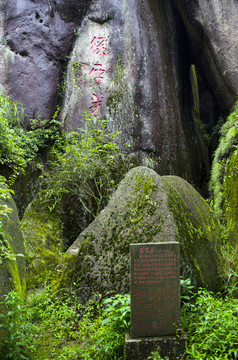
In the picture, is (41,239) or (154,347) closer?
(154,347)

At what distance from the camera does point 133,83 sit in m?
7.64

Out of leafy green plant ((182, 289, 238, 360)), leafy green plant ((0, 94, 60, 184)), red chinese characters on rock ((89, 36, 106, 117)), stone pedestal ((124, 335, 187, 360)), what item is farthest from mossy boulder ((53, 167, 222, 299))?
red chinese characters on rock ((89, 36, 106, 117))

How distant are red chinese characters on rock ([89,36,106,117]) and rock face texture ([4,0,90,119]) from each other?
98 cm

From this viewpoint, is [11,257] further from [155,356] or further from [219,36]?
[219,36]

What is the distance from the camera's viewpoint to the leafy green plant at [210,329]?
2824 mm

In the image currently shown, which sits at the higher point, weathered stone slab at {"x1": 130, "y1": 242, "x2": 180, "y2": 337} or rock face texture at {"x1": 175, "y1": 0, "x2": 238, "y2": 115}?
rock face texture at {"x1": 175, "y1": 0, "x2": 238, "y2": 115}

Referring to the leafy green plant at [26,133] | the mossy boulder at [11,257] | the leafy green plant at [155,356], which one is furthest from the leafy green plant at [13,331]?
the leafy green plant at [26,133]

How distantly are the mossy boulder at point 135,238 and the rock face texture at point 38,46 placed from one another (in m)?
4.77

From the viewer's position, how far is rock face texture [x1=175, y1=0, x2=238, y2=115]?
7.89 metres

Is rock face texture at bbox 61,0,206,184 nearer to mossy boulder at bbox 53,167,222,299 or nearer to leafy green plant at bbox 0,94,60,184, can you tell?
leafy green plant at bbox 0,94,60,184

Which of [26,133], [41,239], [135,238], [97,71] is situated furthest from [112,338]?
[97,71]

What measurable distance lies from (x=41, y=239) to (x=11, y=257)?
2.41 meters

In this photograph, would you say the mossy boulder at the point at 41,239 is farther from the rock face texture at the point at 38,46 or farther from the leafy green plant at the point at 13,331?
the rock face texture at the point at 38,46

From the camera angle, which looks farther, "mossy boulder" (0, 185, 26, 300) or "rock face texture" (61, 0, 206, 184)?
"rock face texture" (61, 0, 206, 184)
